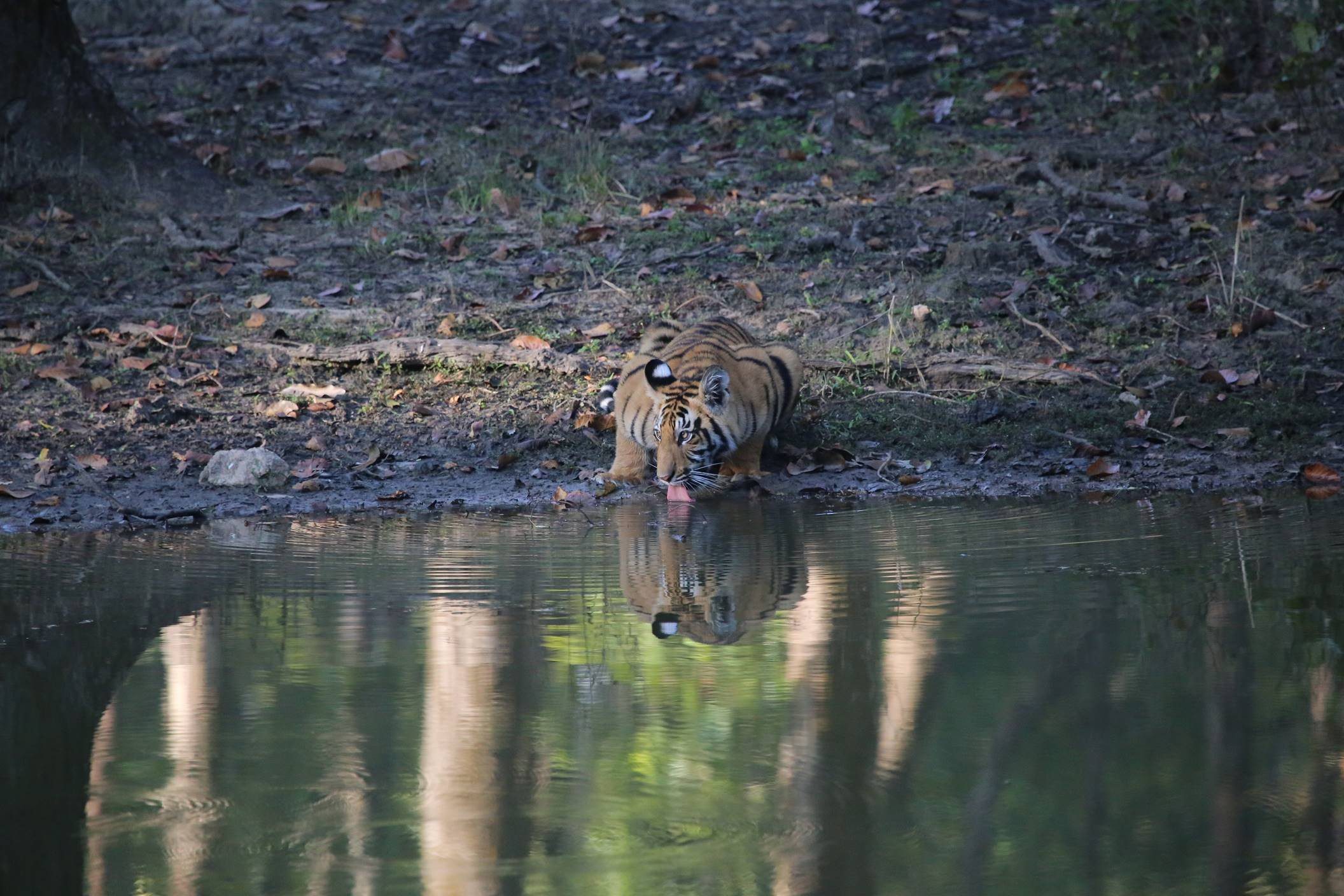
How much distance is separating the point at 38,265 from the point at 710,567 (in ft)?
19.3

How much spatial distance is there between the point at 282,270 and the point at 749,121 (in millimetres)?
4761

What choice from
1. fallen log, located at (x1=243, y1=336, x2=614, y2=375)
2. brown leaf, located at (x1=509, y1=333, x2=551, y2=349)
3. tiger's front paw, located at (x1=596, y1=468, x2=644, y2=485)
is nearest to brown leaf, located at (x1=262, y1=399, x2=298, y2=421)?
fallen log, located at (x1=243, y1=336, x2=614, y2=375)

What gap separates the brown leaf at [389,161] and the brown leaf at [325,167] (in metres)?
0.21

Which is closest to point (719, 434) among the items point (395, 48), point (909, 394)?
point (909, 394)

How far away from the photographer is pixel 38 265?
921 cm

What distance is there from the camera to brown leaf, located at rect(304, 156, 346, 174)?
11.4m

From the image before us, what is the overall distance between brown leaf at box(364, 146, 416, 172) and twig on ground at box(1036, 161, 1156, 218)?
196 inches

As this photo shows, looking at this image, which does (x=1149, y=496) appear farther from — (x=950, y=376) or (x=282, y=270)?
(x=282, y=270)

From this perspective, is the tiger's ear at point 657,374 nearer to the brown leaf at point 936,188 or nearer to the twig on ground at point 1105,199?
the brown leaf at point 936,188

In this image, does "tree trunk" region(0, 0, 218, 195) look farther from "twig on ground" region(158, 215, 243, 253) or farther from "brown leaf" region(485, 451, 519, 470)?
"brown leaf" region(485, 451, 519, 470)

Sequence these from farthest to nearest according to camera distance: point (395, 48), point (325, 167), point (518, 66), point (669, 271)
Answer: point (395, 48), point (518, 66), point (325, 167), point (669, 271)

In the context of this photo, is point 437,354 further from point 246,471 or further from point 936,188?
point 936,188

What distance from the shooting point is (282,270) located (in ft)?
31.0

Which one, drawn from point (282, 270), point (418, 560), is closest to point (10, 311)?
point (282, 270)
